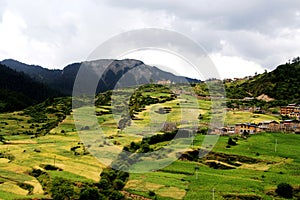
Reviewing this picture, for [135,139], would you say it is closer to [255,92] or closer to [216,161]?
[216,161]

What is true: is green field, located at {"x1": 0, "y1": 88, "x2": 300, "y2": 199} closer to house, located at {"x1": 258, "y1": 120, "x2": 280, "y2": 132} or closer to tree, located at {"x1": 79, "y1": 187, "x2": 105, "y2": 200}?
tree, located at {"x1": 79, "y1": 187, "x2": 105, "y2": 200}

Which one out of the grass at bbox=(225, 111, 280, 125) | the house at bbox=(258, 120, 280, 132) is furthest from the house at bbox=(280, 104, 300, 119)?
the house at bbox=(258, 120, 280, 132)

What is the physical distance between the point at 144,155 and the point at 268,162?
51.8ft

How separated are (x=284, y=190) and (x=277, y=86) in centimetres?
11581

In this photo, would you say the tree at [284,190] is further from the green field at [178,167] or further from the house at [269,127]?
the house at [269,127]

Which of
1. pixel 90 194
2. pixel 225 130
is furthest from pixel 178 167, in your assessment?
pixel 225 130

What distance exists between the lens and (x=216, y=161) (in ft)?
161

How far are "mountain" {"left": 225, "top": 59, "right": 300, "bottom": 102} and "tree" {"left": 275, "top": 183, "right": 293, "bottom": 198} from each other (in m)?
95.8

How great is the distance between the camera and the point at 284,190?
3612 cm

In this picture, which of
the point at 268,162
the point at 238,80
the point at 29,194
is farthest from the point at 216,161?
the point at 238,80

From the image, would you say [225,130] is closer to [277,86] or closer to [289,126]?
[289,126]

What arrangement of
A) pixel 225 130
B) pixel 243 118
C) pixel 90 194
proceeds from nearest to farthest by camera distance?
pixel 90 194
pixel 225 130
pixel 243 118

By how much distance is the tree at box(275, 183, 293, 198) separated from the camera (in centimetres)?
3594

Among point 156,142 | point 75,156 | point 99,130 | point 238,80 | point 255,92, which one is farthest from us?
point 238,80
